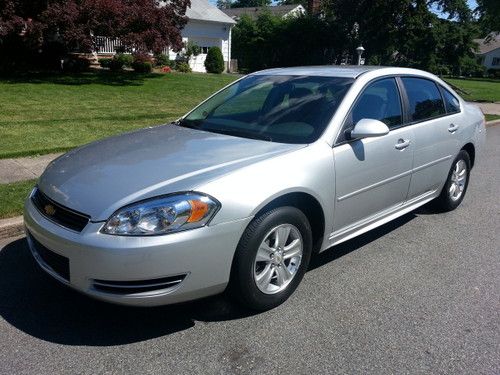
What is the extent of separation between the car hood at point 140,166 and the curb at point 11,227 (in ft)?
3.71

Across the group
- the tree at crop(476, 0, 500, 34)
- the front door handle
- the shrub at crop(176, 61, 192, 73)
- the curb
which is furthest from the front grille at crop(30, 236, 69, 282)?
the shrub at crop(176, 61, 192, 73)

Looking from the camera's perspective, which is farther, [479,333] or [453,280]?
[453,280]

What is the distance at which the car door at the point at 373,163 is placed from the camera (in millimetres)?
3848

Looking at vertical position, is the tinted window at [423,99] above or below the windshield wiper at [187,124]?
above

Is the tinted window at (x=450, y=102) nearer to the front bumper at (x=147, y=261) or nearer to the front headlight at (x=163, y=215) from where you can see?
the front bumper at (x=147, y=261)

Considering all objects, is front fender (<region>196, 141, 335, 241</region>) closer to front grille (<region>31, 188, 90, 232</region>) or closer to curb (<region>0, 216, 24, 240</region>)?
front grille (<region>31, 188, 90, 232</region>)

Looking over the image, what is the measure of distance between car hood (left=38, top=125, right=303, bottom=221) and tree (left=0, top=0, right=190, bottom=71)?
1293 cm

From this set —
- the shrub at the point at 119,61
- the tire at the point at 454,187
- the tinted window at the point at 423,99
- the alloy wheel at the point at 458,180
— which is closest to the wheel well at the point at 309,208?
the tinted window at the point at 423,99

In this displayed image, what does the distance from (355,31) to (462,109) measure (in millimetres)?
31449

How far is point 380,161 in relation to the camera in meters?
4.15

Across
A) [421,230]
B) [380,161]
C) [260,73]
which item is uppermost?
[260,73]

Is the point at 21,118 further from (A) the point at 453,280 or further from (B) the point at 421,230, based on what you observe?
(A) the point at 453,280

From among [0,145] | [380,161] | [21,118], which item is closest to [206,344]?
[380,161]

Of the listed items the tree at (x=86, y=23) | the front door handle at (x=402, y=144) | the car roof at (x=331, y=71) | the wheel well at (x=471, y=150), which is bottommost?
the wheel well at (x=471, y=150)
